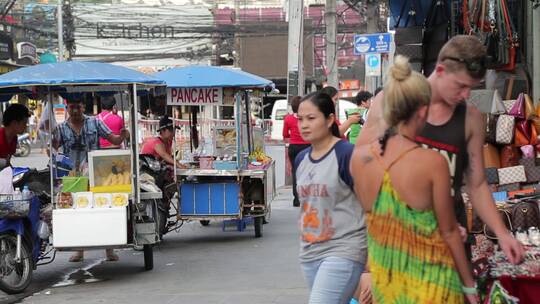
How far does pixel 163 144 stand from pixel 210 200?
40.0 inches

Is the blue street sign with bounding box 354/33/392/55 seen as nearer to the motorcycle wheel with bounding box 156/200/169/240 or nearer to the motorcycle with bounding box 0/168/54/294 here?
the motorcycle wheel with bounding box 156/200/169/240

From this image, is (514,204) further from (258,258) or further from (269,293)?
(258,258)

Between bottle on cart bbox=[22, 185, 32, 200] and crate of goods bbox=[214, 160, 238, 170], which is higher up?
bottle on cart bbox=[22, 185, 32, 200]

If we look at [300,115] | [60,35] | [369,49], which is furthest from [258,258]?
[60,35]

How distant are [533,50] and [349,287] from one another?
5606 millimetres

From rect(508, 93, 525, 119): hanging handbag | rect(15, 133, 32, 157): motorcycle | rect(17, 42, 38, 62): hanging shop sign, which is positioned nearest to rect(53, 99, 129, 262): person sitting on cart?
rect(508, 93, 525, 119): hanging handbag

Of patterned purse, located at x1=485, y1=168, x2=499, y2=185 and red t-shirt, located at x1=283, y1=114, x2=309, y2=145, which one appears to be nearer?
patterned purse, located at x1=485, y1=168, x2=499, y2=185

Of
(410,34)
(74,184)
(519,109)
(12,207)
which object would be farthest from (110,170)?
(519,109)

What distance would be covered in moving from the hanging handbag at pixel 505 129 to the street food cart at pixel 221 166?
367cm

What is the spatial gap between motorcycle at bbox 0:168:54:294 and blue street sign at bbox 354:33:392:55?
1212cm

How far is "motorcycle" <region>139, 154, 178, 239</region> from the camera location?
1068 cm

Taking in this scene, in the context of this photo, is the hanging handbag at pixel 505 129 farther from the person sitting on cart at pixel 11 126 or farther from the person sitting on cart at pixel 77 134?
the person sitting on cart at pixel 11 126

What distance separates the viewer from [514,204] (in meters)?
6.95

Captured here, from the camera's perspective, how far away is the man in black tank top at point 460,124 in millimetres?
3869
